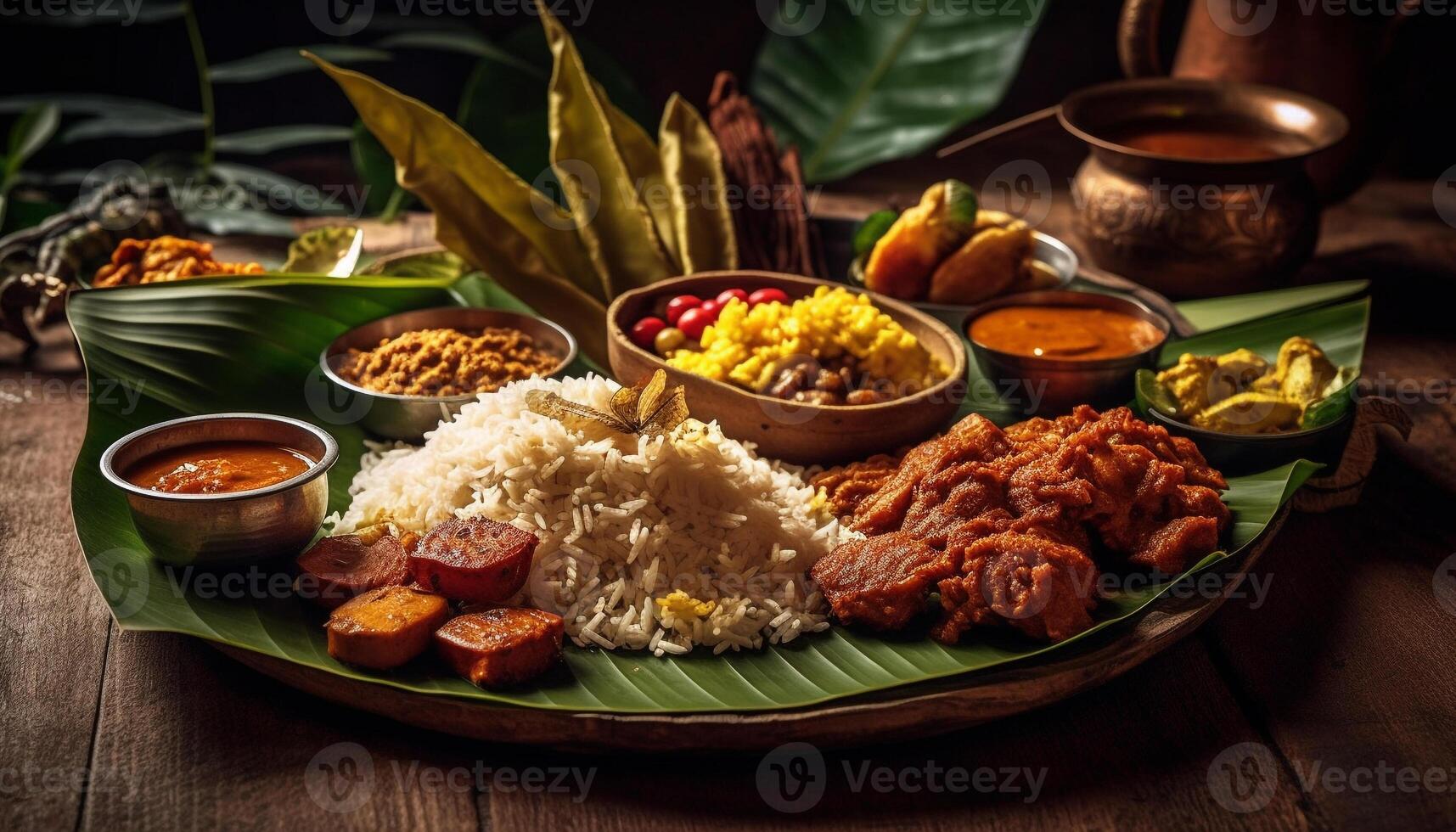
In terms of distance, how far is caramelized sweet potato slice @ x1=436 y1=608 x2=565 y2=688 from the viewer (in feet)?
7.39

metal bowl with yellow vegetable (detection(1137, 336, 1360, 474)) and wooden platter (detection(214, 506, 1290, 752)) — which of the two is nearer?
wooden platter (detection(214, 506, 1290, 752))

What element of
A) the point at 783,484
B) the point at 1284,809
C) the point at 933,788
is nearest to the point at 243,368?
the point at 783,484

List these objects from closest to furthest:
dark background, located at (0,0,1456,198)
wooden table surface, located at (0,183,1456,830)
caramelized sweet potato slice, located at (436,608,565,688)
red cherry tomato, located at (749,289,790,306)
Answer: wooden table surface, located at (0,183,1456,830), caramelized sweet potato slice, located at (436,608,565,688), red cherry tomato, located at (749,289,790,306), dark background, located at (0,0,1456,198)

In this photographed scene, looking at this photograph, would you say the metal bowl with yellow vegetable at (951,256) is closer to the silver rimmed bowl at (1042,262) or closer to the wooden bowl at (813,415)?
the silver rimmed bowl at (1042,262)

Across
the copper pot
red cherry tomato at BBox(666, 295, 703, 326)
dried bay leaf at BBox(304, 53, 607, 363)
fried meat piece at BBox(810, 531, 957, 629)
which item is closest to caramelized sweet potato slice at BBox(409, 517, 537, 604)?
fried meat piece at BBox(810, 531, 957, 629)

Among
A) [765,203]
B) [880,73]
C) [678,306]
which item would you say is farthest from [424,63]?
[678,306]

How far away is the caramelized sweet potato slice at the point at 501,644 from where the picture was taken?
2254 mm

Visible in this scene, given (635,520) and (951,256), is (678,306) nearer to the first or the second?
(951,256)

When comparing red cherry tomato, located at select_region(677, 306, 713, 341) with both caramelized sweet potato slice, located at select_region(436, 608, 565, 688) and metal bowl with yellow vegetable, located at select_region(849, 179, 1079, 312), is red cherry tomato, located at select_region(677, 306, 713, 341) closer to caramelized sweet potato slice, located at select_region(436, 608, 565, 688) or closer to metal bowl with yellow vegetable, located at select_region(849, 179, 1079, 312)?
metal bowl with yellow vegetable, located at select_region(849, 179, 1079, 312)

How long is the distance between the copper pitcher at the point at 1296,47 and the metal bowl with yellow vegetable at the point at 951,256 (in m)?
1.17

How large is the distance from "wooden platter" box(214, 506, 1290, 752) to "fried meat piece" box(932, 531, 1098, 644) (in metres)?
0.08

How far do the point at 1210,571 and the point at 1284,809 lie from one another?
0.60 metres

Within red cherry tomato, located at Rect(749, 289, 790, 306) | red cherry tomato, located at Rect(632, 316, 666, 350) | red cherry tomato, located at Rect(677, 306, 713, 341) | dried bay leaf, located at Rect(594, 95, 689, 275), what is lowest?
red cherry tomato, located at Rect(632, 316, 666, 350)

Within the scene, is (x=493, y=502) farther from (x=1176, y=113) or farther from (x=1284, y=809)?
(x=1176, y=113)
